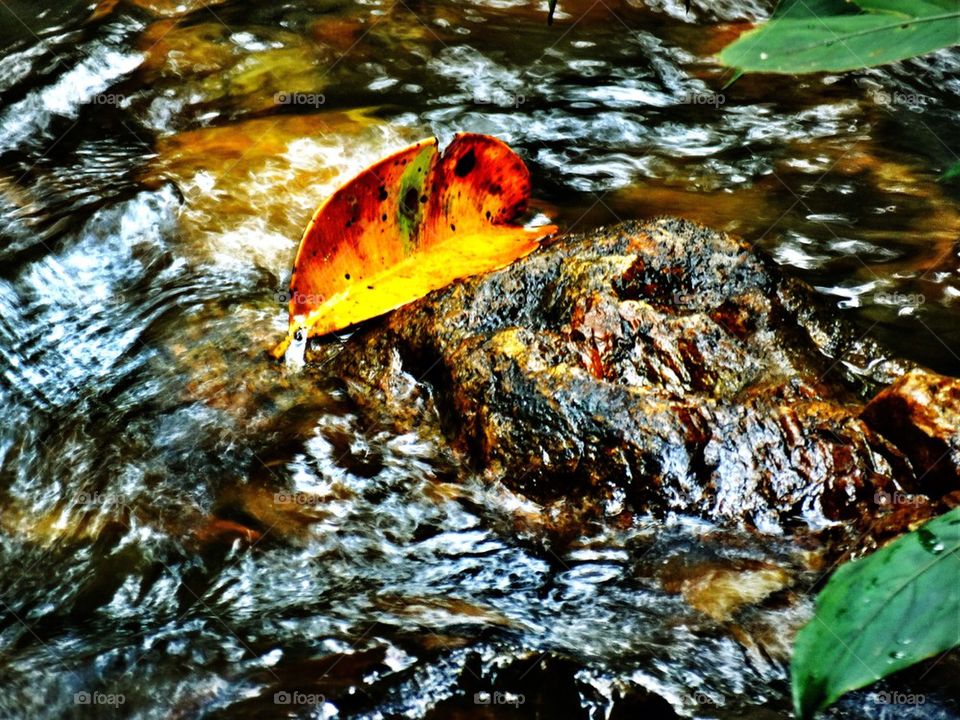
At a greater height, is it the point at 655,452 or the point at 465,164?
the point at 465,164

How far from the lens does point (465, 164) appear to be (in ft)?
12.0

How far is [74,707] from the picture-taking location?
6.39 ft

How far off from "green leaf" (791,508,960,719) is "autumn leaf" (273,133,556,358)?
2.65 meters

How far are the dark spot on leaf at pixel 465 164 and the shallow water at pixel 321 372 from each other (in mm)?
592

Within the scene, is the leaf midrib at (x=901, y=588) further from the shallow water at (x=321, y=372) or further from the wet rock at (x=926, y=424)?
the wet rock at (x=926, y=424)

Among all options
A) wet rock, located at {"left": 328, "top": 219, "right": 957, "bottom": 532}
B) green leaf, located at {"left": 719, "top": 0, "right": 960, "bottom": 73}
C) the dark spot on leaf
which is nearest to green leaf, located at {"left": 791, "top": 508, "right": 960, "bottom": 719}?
green leaf, located at {"left": 719, "top": 0, "right": 960, "bottom": 73}

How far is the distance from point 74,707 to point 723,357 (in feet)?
6.36

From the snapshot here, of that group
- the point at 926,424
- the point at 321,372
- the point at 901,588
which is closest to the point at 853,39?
the point at 901,588

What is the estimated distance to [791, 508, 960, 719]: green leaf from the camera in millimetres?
651

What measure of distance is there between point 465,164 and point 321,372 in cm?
105

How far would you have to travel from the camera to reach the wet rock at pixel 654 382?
2521 millimetres

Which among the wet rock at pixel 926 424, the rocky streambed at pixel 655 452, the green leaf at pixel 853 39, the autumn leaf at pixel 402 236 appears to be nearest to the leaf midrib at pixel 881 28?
the green leaf at pixel 853 39

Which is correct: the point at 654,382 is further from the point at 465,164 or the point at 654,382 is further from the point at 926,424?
the point at 465,164

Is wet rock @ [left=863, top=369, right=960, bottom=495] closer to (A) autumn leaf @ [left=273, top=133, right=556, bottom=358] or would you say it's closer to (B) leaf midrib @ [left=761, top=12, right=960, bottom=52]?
(A) autumn leaf @ [left=273, top=133, right=556, bottom=358]
